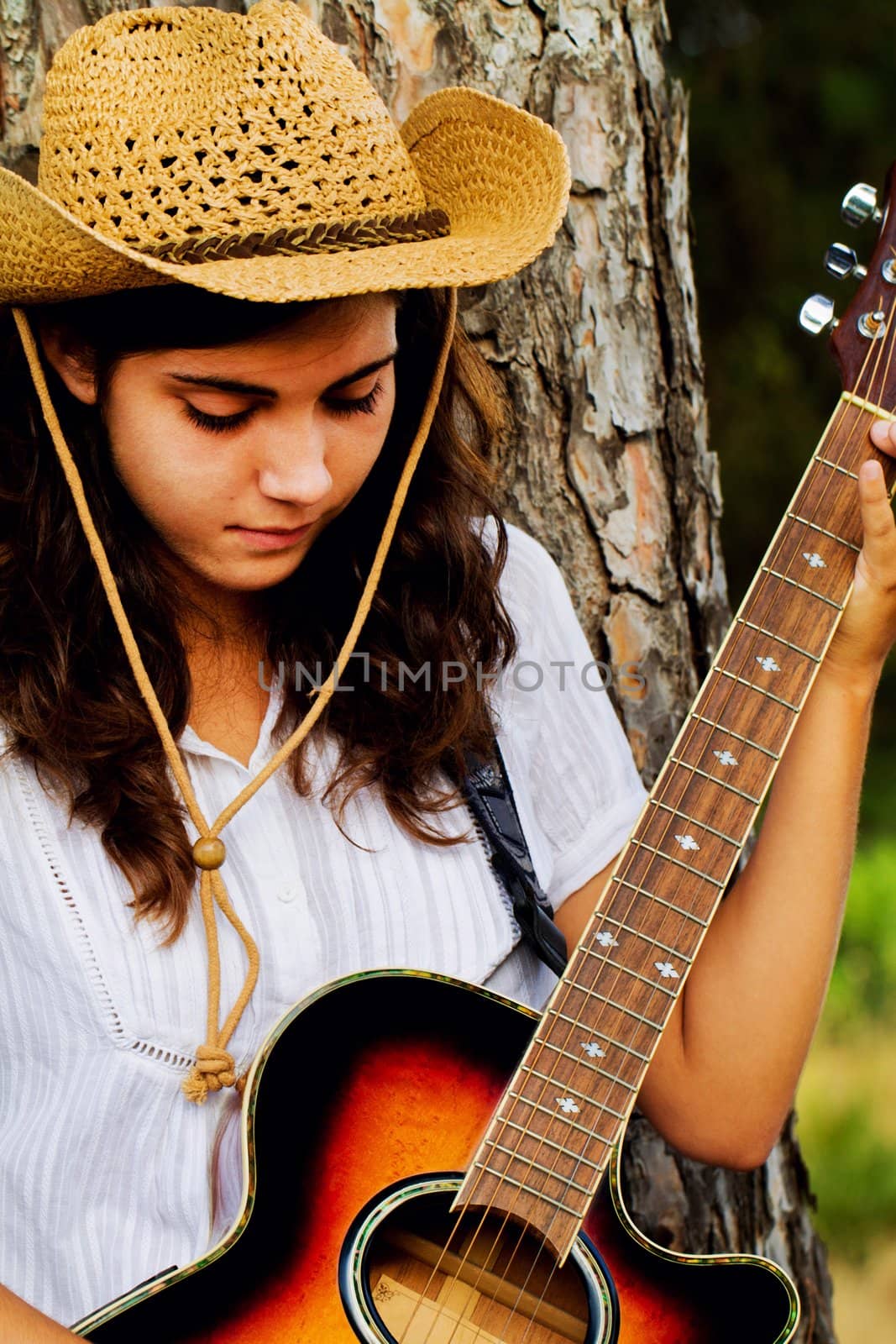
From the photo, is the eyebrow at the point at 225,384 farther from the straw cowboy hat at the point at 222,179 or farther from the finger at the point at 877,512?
the finger at the point at 877,512

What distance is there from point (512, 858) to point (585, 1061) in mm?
290

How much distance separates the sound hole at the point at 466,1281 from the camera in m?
1.29

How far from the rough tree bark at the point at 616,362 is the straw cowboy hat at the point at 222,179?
0.53 meters

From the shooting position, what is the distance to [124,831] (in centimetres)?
145

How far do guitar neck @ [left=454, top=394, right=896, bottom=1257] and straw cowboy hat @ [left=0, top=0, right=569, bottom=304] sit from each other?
0.42 metres

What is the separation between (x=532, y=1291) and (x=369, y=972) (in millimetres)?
331

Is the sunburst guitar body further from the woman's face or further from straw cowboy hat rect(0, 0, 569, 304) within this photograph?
straw cowboy hat rect(0, 0, 569, 304)

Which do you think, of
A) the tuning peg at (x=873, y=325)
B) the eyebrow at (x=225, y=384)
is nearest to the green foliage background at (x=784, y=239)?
the tuning peg at (x=873, y=325)

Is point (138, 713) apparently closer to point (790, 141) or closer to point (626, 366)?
point (626, 366)

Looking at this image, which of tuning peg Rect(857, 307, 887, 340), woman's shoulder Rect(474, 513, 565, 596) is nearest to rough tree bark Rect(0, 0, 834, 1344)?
woman's shoulder Rect(474, 513, 565, 596)

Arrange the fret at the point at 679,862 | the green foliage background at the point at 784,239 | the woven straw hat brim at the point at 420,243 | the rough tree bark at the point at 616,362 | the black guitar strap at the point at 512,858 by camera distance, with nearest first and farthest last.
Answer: the woven straw hat brim at the point at 420,243 < the fret at the point at 679,862 < the black guitar strap at the point at 512,858 < the rough tree bark at the point at 616,362 < the green foliage background at the point at 784,239

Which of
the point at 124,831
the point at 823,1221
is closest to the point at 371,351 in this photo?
the point at 124,831

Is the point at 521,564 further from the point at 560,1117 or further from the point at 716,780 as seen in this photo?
the point at 560,1117

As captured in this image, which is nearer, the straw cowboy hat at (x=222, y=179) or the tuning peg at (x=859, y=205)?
the straw cowboy hat at (x=222, y=179)
